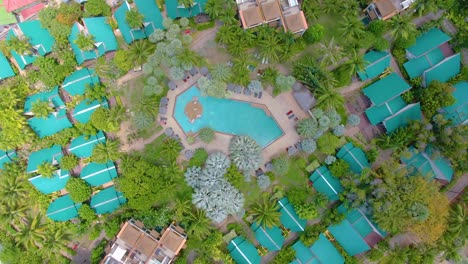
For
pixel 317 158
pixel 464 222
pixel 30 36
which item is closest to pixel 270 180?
pixel 317 158

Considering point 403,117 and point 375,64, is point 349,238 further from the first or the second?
point 375,64

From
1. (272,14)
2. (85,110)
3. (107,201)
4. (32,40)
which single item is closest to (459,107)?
(272,14)

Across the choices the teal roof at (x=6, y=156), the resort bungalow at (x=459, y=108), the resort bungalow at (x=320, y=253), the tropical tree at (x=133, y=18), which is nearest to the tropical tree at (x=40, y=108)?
the teal roof at (x=6, y=156)

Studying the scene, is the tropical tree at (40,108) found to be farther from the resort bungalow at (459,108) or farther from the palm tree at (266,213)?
the resort bungalow at (459,108)

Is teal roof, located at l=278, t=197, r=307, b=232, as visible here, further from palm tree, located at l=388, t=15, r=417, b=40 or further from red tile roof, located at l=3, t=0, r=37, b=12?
red tile roof, located at l=3, t=0, r=37, b=12

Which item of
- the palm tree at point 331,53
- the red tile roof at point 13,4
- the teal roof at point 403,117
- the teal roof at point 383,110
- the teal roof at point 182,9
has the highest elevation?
the red tile roof at point 13,4

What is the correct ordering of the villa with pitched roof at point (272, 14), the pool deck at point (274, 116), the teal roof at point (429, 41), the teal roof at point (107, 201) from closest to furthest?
the villa with pitched roof at point (272, 14) < the teal roof at point (107, 201) < the teal roof at point (429, 41) < the pool deck at point (274, 116)

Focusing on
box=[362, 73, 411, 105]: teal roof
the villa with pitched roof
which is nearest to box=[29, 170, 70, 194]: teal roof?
the villa with pitched roof
